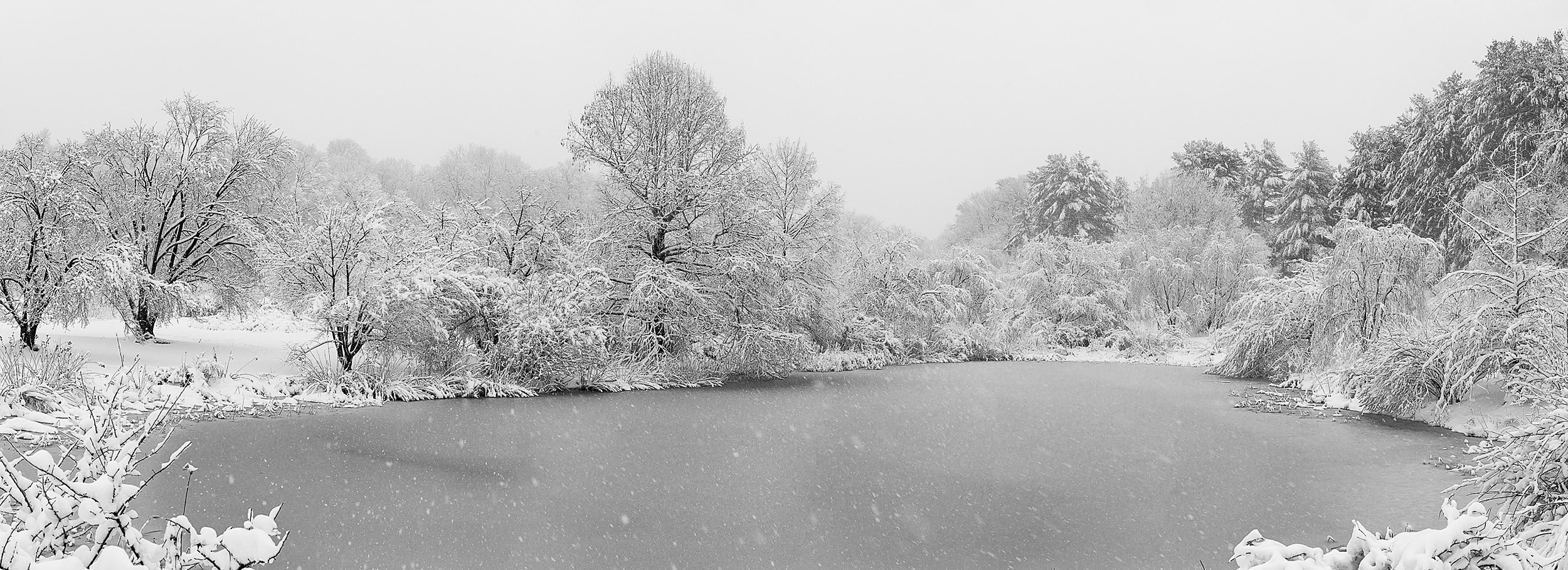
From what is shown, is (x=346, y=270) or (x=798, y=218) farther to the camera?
(x=798, y=218)

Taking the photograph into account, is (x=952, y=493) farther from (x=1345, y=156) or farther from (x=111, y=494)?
(x=1345, y=156)

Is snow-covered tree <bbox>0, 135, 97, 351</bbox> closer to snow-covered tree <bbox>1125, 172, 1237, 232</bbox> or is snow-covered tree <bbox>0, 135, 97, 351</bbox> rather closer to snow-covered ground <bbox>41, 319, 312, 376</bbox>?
snow-covered ground <bbox>41, 319, 312, 376</bbox>

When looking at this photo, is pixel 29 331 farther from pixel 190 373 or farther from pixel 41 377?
pixel 41 377

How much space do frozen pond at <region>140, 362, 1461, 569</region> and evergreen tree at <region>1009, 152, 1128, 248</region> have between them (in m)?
32.4

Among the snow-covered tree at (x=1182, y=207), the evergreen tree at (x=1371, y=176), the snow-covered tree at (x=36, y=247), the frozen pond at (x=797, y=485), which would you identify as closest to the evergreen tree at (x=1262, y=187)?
the snow-covered tree at (x=1182, y=207)

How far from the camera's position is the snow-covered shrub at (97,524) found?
95.7 inches

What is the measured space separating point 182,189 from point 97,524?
17.6 m

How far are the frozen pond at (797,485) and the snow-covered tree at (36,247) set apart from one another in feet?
19.4

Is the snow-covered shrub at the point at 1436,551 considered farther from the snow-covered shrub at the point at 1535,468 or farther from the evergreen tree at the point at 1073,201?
the evergreen tree at the point at 1073,201

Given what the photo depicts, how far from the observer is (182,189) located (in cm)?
1659

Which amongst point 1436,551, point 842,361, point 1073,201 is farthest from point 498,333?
point 1073,201

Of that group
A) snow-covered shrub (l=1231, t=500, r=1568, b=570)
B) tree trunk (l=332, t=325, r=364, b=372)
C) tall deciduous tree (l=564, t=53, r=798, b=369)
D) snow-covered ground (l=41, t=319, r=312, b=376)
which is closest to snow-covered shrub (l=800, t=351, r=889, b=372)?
tall deciduous tree (l=564, t=53, r=798, b=369)

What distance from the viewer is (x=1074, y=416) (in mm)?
12875

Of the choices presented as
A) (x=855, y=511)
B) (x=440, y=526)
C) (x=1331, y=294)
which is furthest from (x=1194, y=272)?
(x=440, y=526)
